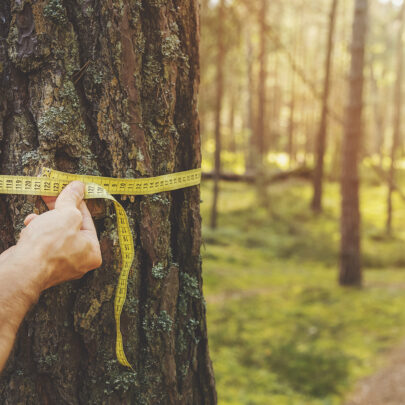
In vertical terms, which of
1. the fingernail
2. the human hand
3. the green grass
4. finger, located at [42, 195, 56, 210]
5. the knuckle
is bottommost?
the green grass

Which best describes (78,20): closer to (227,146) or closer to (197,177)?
(197,177)

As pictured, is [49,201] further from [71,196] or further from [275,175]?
[275,175]

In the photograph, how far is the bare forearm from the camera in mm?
1170

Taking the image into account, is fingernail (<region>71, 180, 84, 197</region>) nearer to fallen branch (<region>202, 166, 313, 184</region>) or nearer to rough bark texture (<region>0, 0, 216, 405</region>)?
rough bark texture (<region>0, 0, 216, 405</region>)

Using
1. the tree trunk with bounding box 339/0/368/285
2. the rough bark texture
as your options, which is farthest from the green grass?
the tree trunk with bounding box 339/0/368/285

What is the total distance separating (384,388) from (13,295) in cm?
476

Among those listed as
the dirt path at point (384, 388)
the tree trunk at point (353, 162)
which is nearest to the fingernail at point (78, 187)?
the dirt path at point (384, 388)

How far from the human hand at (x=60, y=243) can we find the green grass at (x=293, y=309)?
25.9 inches

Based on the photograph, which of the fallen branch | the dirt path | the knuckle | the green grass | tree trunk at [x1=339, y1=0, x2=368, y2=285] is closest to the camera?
the knuckle

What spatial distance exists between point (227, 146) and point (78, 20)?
26.9 metres

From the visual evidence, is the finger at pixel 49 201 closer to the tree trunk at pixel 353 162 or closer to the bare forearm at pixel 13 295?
the bare forearm at pixel 13 295

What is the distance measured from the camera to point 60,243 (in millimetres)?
1301

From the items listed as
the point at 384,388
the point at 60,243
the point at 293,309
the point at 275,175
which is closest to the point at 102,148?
the point at 60,243

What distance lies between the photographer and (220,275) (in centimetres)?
897
